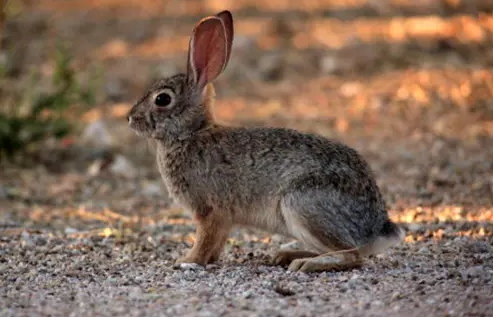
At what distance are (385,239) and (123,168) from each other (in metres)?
4.11

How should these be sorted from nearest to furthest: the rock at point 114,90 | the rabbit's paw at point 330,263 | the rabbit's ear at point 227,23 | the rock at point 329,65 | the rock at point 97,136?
the rabbit's paw at point 330,263
the rabbit's ear at point 227,23
the rock at point 97,136
the rock at point 114,90
the rock at point 329,65

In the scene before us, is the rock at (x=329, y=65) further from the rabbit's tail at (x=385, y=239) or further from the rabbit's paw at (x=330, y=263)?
the rabbit's paw at (x=330, y=263)

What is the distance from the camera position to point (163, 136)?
657 centimetres

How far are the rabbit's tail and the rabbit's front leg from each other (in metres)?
0.91

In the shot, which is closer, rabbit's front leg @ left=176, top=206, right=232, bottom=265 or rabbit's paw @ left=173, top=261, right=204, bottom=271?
rabbit's paw @ left=173, top=261, right=204, bottom=271

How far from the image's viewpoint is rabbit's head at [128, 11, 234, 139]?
6.57 m

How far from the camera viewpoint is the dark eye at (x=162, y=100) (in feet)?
21.6

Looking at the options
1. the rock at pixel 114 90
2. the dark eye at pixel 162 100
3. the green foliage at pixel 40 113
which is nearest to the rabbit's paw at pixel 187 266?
the dark eye at pixel 162 100

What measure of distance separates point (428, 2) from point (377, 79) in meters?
2.51

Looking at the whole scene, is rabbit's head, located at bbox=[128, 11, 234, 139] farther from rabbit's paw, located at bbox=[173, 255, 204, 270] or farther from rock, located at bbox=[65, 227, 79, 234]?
rock, located at bbox=[65, 227, 79, 234]

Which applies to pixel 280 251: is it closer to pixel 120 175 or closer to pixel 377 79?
pixel 120 175

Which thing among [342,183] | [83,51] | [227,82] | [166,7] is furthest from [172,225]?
[166,7]

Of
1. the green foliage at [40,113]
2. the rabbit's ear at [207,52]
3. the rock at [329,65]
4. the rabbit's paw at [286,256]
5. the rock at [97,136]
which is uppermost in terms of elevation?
the rabbit's ear at [207,52]

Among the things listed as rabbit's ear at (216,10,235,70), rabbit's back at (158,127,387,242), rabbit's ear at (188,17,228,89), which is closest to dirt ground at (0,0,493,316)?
rabbit's back at (158,127,387,242)
